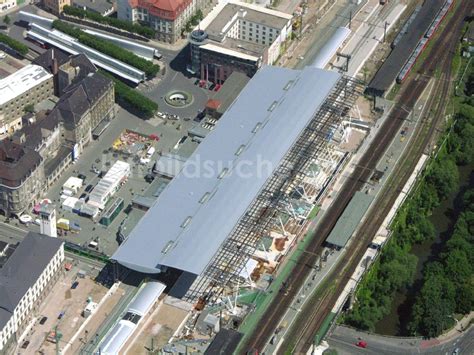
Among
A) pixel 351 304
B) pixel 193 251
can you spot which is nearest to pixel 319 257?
pixel 351 304

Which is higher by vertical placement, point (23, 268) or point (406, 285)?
point (406, 285)

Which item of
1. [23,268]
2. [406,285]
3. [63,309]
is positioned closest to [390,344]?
[406,285]

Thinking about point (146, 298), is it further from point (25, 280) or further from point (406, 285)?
point (406, 285)

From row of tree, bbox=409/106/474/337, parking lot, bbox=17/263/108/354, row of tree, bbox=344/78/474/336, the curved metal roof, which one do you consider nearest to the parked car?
row of tree, bbox=344/78/474/336

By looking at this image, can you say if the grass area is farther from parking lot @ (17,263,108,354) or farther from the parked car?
parking lot @ (17,263,108,354)

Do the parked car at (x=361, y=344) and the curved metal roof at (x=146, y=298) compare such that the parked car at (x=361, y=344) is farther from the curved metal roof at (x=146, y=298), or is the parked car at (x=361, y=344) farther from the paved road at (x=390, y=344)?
the curved metal roof at (x=146, y=298)

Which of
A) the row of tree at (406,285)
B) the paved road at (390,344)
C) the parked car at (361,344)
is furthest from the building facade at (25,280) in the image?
the parked car at (361,344)
